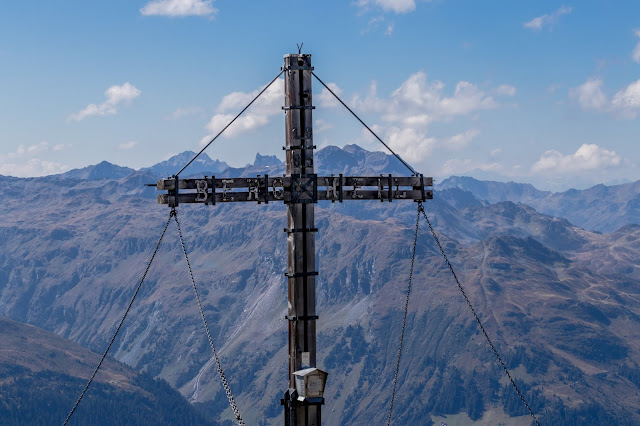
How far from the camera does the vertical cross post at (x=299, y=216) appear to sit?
70.0 feet

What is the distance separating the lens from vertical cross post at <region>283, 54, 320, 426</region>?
21344 millimetres

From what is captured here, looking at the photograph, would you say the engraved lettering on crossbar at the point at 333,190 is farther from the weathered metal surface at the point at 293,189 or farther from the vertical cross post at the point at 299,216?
the vertical cross post at the point at 299,216

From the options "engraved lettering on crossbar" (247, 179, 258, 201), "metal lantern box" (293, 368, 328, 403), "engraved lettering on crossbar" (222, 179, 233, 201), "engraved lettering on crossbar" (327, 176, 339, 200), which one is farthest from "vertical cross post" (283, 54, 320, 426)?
"engraved lettering on crossbar" (222, 179, 233, 201)

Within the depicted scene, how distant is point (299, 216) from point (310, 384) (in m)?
4.19

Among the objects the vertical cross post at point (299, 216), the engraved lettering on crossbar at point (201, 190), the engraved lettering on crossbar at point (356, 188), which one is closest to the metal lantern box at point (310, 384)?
the vertical cross post at point (299, 216)

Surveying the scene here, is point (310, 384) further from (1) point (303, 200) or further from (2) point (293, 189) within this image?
(2) point (293, 189)

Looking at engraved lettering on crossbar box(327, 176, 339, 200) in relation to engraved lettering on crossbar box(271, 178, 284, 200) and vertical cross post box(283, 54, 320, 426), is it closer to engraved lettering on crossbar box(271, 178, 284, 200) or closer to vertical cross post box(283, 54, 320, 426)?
vertical cross post box(283, 54, 320, 426)

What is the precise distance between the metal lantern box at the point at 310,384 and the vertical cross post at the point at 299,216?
0.98ft

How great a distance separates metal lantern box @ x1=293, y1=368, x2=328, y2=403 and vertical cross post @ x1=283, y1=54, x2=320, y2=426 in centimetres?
30

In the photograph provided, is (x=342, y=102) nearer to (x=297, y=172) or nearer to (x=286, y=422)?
(x=297, y=172)

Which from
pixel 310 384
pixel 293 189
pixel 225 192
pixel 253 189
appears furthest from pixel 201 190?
pixel 310 384

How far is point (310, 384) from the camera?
829 inches

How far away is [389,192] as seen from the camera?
21.3 metres

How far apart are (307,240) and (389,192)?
7.88 feet
